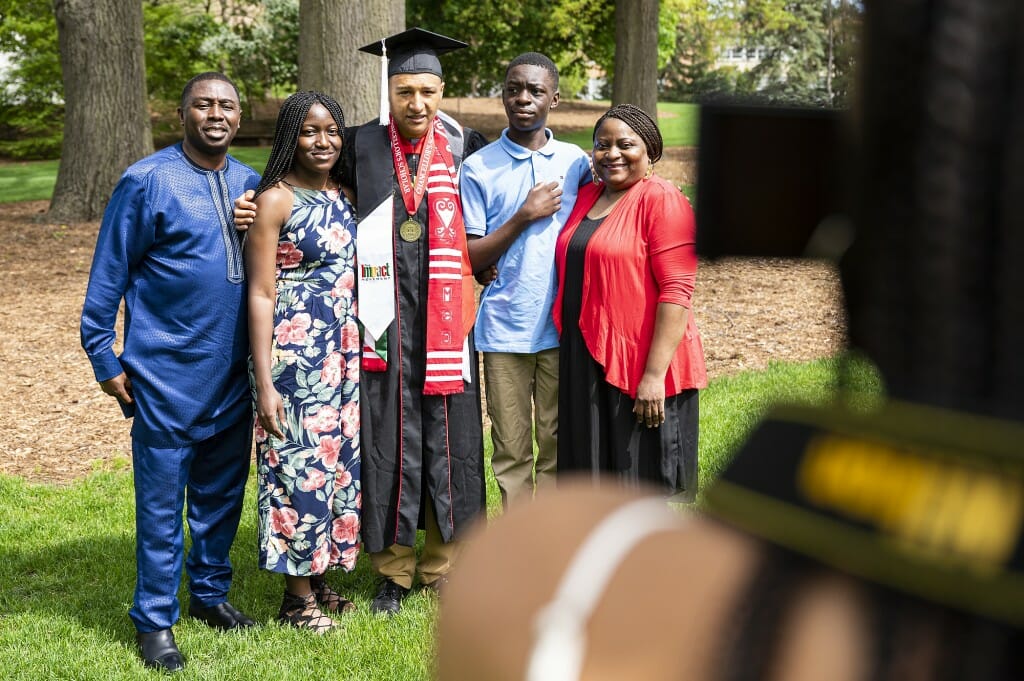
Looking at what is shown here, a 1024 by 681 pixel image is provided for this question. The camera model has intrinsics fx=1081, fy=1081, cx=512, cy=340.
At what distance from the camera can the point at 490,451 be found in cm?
689

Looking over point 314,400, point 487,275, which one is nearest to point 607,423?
point 487,275

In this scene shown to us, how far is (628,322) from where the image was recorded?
4.66 meters

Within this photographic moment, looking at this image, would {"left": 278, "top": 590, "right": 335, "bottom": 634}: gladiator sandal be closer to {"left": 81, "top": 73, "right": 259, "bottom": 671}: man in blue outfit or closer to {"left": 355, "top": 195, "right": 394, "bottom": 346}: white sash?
{"left": 81, "top": 73, "right": 259, "bottom": 671}: man in blue outfit

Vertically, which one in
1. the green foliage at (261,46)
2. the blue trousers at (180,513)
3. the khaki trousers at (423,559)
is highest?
the green foliage at (261,46)

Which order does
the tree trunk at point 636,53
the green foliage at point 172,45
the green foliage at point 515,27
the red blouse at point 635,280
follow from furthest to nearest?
the green foliage at point 172,45 < the green foliage at point 515,27 < the tree trunk at point 636,53 < the red blouse at point 635,280

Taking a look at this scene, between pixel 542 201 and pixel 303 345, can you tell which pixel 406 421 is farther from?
pixel 542 201

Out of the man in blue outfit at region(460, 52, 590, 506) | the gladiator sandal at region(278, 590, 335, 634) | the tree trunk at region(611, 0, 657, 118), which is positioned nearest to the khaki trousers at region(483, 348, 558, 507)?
the man in blue outfit at region(460, 52, 590, 506)

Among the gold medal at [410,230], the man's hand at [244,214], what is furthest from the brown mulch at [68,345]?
the man's hand at [244,214]

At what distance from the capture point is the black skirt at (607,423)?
4.76 meters

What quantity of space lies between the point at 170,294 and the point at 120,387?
1.41 feet

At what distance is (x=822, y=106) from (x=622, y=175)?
4207 mm

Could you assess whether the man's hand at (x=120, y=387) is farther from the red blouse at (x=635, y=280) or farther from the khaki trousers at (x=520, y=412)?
the red blouse at (x=635, y=280)

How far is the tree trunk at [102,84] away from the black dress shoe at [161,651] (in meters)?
9.86

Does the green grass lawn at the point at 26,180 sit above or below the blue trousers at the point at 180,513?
above
